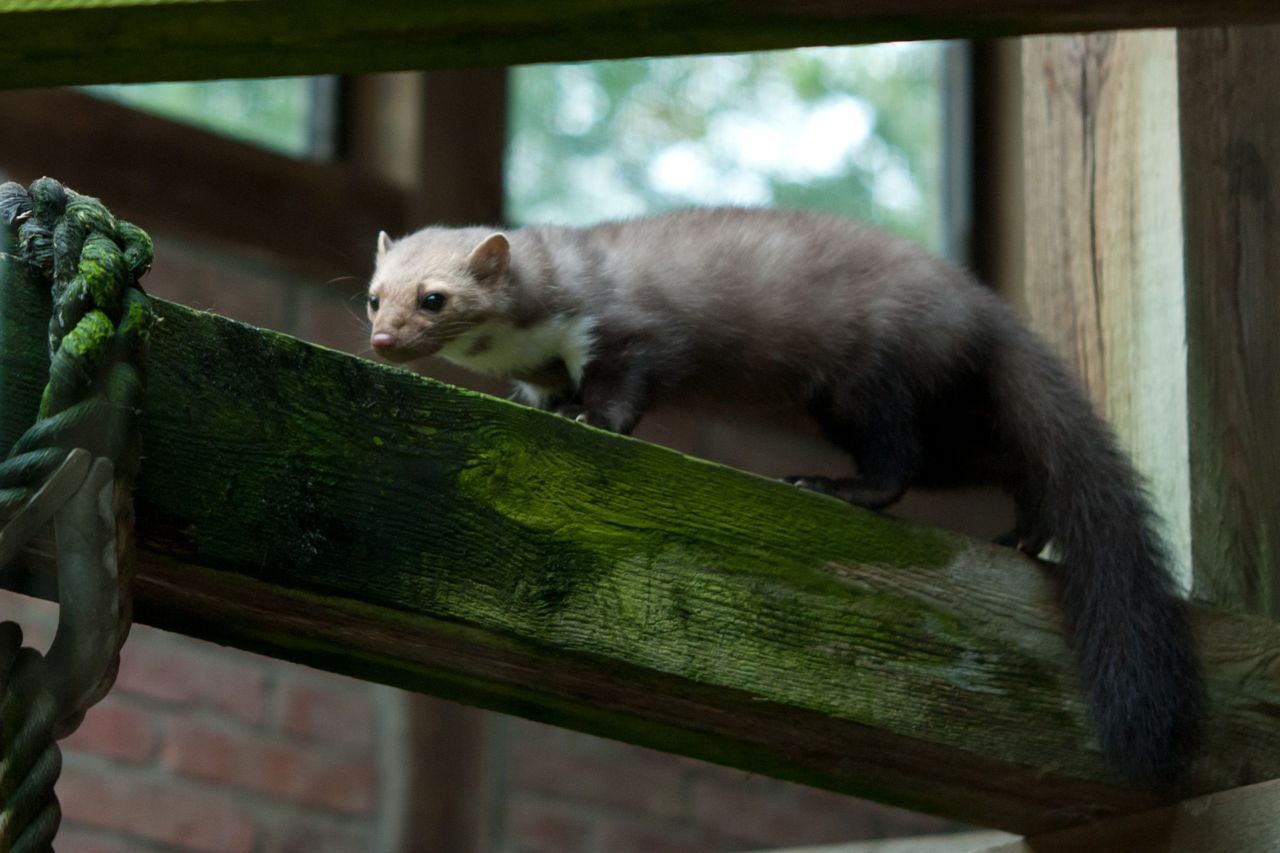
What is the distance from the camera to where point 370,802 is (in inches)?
155

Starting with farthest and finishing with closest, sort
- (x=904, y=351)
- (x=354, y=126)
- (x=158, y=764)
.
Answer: (x=354, y=126) < (x=158, y=764) < (x=904, y=351)

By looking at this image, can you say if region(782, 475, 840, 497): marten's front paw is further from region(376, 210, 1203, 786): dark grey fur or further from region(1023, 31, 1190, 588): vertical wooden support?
region(1023, 31, 1190, 588): vertical wooden support

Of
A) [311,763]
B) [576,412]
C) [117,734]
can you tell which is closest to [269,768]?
[311,763]

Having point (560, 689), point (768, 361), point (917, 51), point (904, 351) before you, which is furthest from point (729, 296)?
point (917, 51)

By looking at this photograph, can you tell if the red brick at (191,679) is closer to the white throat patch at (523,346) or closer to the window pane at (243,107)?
the window pane at (243,107)

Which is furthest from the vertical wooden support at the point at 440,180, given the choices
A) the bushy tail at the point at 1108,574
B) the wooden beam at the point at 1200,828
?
the wooden beam at the point at 1200,828

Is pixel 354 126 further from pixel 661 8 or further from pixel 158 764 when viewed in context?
pixel 661 8

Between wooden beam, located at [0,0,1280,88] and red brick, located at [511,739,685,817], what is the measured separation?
3097 mm

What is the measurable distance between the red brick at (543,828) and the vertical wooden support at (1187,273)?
2.50 meters

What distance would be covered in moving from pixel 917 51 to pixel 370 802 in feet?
9.09

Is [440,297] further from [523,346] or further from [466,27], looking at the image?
[466,27]

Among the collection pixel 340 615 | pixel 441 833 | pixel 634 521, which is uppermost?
pixel 634 521

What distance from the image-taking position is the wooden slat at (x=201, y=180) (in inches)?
140

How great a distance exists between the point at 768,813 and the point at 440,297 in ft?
8.37
